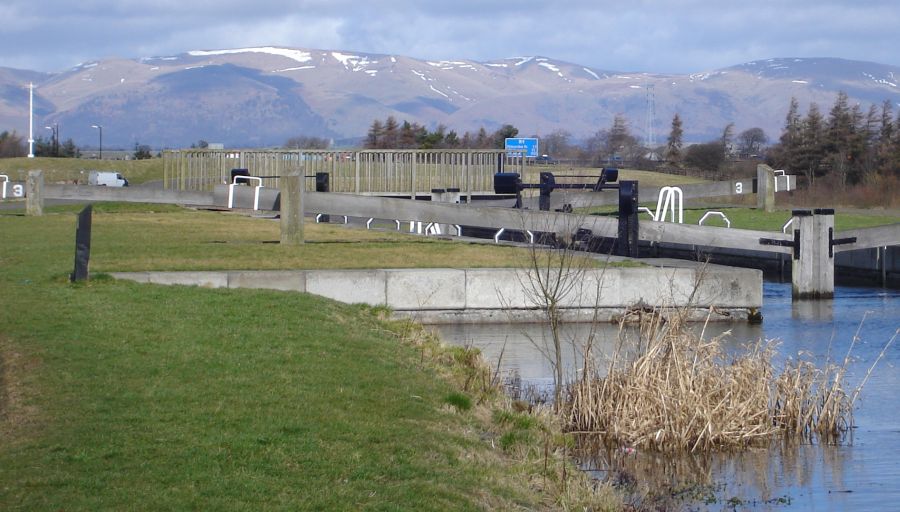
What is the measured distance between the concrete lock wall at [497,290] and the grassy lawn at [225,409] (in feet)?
6.10

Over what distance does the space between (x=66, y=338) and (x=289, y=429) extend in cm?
341

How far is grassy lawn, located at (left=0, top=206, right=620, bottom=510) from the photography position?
6.95 metres

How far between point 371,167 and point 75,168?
39.5 m

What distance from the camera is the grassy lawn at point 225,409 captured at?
22.8 feet

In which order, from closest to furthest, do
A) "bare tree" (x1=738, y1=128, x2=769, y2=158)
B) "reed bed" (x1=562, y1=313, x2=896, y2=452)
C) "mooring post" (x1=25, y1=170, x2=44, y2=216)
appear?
"reed bed" (x1=562, y1=313, x2=896, y2=452), "mooring post" (x1=25, y1=170, x2=44, y2=216), "bare tree" (x1=738, y1=128, x2=769, y2=158)

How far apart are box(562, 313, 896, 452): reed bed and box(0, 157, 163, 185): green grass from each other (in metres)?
60.4

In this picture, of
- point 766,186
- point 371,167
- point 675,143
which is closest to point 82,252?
point 766,186

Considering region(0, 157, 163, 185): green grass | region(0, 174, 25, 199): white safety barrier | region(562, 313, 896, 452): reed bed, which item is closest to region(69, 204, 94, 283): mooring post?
region(562, 313, 896, 452): reed bed

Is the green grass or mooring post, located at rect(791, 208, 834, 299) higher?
the green grass

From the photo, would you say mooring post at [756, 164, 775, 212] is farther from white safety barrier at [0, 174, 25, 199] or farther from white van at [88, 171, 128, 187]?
white van at [88, 171, 128, 187]

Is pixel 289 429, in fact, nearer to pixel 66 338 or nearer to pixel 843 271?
pixel 66 338

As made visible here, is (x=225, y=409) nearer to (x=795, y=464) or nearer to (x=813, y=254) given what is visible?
(x=795, y=464)

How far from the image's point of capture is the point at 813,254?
789 inches

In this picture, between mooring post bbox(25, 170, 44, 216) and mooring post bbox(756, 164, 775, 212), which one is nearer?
mooring post bbox(25, 170, 44, 216)
